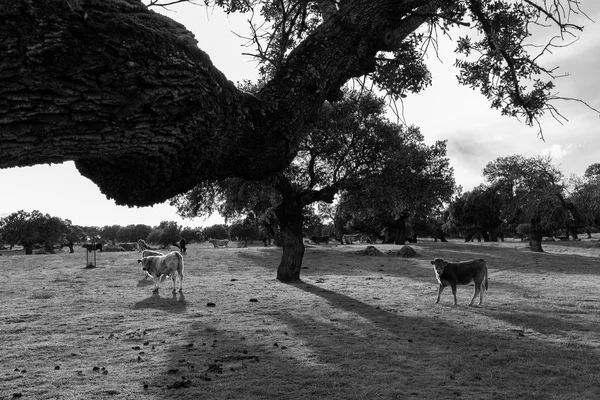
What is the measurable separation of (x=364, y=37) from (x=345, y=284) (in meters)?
16.6

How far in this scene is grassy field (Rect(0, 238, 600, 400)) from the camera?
6.71 meters

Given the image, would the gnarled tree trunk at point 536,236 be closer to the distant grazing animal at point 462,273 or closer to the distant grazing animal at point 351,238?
the distant grazing animal at point 462,273

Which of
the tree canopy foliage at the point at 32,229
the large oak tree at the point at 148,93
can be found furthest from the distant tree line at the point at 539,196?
the tree canopy foliage at the point at 32,229

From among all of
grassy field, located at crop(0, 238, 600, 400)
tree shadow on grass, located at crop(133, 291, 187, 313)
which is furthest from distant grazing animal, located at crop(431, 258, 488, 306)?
tree shadow on grass, located at crop(133, 291, 187, 313)

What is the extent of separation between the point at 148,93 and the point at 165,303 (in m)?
12.3

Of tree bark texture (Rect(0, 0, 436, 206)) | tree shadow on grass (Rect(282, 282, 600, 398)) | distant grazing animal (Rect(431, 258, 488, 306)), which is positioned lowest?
tree shadow on grass (Rect(282, 282, 600, 398))

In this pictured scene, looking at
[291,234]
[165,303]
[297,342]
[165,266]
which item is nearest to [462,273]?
[297,342]

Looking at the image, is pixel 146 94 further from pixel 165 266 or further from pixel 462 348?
pixel 165 266

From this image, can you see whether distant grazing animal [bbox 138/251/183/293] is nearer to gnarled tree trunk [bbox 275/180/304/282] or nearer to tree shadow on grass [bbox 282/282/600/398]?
gnarled tree trunk [bbox 275/180/304/282]

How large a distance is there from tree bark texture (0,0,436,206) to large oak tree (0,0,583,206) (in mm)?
10

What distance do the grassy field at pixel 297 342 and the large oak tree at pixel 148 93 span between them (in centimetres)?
346

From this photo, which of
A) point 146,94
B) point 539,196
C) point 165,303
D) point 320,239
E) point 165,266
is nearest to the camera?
point 146,94

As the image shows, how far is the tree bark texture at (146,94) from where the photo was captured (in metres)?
3.57

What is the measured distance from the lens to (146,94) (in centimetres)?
429
